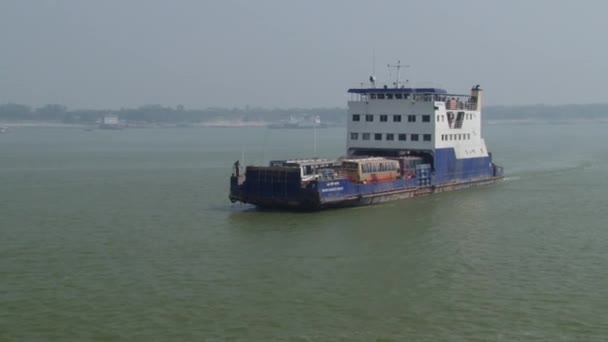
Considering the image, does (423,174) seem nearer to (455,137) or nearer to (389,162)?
(389,162)

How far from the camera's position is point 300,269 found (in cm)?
1906

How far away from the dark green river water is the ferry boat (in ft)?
2.37

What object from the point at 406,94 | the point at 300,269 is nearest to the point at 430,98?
the point at 406,94

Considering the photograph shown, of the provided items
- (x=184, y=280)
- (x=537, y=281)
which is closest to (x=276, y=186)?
(x=184, y=280)

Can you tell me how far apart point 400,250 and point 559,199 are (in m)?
13.9

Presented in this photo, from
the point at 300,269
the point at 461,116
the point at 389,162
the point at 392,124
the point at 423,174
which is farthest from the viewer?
the point at 461,116

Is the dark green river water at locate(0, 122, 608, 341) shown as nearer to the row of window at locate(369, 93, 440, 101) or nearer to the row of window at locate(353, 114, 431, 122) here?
the row of window at locate(353, 114, 431, 122)

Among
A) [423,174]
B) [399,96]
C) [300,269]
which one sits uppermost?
[399,96]

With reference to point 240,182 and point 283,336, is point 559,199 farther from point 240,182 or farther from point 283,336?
point 283,336

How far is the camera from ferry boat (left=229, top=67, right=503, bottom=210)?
2745cm

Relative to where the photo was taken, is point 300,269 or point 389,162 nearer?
point 300,269

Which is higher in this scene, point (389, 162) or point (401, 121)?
point (401, 121)

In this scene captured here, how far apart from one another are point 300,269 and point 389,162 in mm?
13196

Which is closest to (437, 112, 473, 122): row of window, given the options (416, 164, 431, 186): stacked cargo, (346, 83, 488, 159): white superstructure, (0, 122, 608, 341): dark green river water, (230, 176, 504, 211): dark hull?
(346, 83, 488, 159): white superstructure
